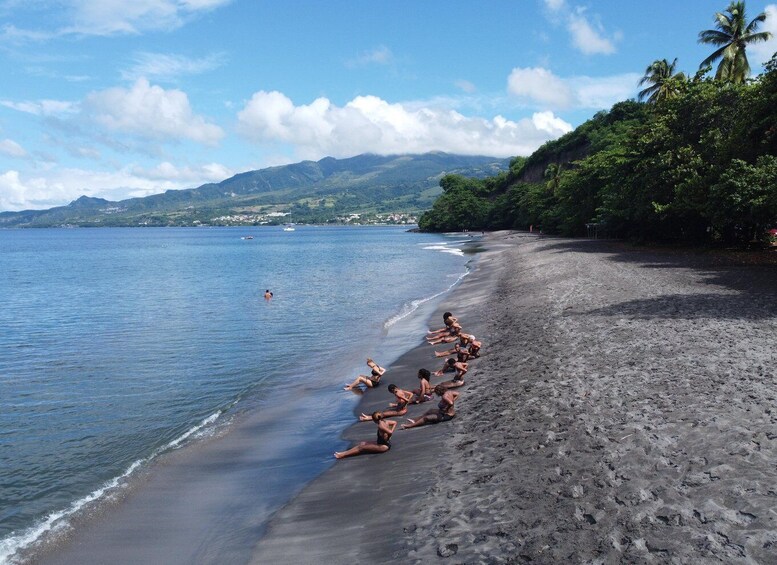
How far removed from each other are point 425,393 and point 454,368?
2.19 meters

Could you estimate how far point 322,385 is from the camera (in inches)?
720

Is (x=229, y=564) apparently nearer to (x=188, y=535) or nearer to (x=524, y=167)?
(x=188, y=535)

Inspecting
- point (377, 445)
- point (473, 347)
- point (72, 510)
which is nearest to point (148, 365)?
point (72, 510)

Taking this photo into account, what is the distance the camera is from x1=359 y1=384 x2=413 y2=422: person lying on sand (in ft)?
46.1

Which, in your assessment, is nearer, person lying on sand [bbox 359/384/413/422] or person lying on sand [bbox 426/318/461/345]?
person lying on sand [bbox 359/384/413/422]

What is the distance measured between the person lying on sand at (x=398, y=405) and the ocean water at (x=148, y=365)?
2.61ft

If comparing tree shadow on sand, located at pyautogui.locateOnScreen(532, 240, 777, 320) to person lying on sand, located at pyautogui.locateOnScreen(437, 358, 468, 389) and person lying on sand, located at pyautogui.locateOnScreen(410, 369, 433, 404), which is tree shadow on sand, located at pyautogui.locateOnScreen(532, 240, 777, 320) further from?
person lying on sand, located at pyautogui.locateOnScreen(410, 369, 433, 404)

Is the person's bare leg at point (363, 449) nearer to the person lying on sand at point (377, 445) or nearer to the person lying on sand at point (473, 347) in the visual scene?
the person lying on sand at point (377, 445)

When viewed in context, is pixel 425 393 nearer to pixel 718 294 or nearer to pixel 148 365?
pixel 148 365

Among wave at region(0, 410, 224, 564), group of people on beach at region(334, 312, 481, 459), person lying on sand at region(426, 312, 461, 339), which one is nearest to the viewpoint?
wave at region(0, 410, 224, 564)

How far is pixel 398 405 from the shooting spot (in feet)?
47.2

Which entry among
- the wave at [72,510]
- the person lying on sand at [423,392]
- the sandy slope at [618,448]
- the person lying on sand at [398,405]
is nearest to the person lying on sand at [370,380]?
the person lying on sand at [423,392]

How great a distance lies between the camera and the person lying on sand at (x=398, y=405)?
1405cm

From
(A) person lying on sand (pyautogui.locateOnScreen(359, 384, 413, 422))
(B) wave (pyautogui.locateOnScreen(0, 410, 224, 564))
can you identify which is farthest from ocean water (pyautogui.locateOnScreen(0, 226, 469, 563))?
(A) person lying on sand (pyautogui.locateOnScreen(359, 384, 413, 422))
